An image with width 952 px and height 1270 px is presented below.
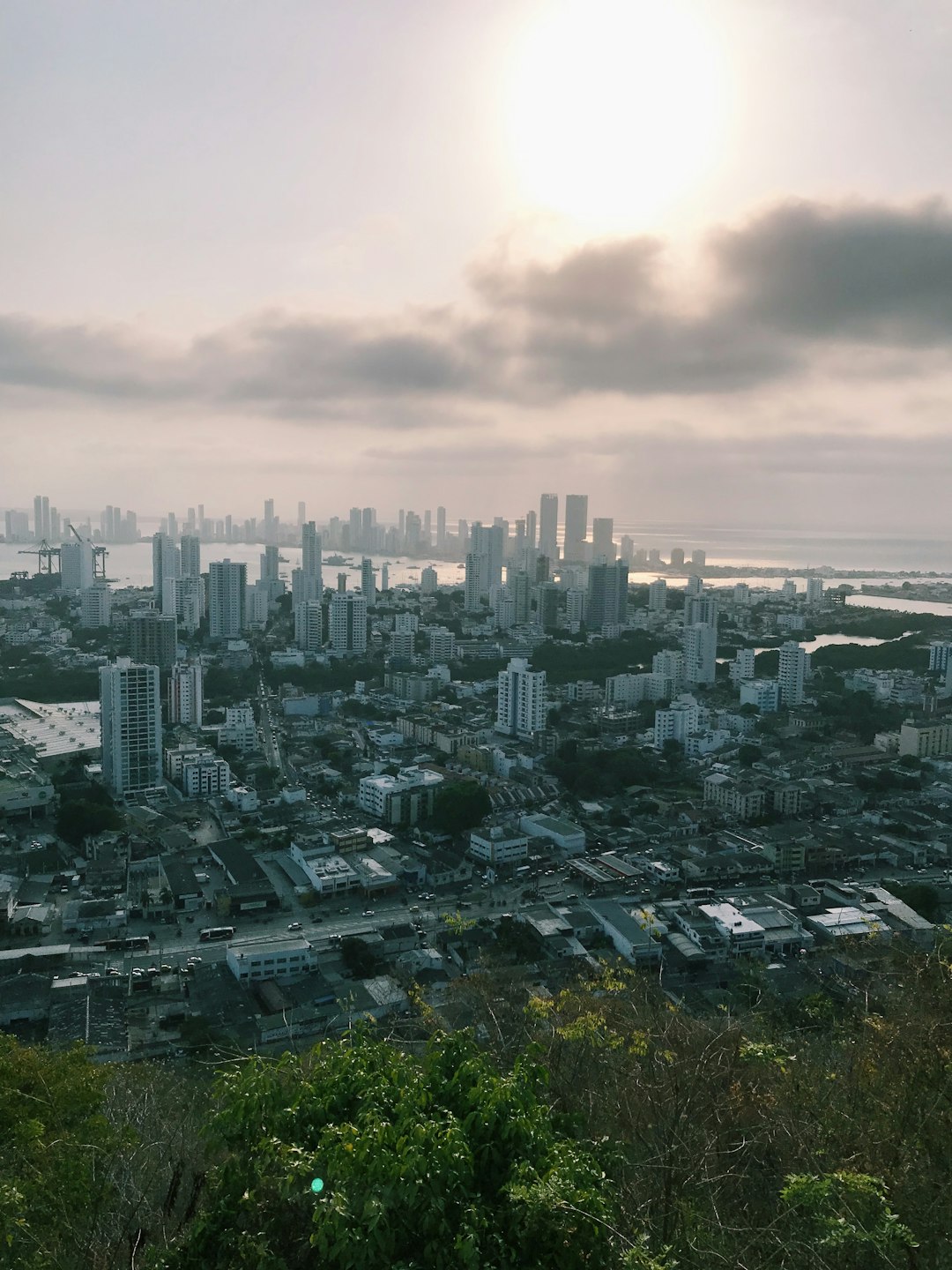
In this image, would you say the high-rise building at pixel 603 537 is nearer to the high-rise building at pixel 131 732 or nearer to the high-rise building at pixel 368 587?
the high-rise building at pixel 368 587

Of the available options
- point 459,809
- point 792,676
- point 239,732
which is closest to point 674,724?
point 792,676

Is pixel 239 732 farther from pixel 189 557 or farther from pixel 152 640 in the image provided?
pixel 189 557

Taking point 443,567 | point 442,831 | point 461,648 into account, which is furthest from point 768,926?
point 443,567

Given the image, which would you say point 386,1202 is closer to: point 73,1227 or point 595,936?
point 73,1227

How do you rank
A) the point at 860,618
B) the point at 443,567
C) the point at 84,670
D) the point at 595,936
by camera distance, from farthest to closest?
the point at 443,567 < the point at 860,618 < the point at 84,670 < the point at 595,936

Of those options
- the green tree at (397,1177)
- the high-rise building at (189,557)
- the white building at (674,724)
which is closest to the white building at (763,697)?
the white building at (674,724)

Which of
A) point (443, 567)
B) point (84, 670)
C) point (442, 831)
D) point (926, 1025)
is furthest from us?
point (443, 567)

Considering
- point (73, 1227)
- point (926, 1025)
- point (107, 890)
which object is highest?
point (926, 1025)

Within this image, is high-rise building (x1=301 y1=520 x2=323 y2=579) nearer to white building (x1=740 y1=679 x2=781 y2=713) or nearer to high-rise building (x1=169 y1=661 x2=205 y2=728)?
high-rise building (x1=169 y1=661 x2=205 y2=728)
